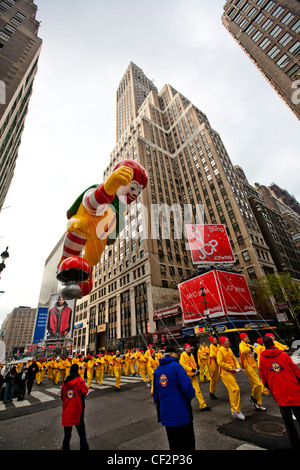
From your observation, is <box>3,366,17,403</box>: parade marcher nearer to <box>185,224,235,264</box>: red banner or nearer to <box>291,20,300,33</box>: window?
<box>185,224,235,264</box>: red banner

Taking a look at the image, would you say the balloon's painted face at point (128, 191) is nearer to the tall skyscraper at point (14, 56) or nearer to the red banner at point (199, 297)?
the tall skyscraper at point (14, 56)

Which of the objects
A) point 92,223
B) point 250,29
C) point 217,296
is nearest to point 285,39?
point 250,29

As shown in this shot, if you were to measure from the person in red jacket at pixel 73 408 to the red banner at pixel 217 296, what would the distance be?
22.4m

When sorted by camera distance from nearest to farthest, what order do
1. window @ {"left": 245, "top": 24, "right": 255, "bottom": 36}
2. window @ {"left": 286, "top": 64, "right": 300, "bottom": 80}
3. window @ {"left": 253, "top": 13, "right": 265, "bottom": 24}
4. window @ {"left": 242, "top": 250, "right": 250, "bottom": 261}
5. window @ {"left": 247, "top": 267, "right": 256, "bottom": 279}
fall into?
window @ {"left": 286, "top": 64, "right": 300, "bottom": 80} < window @ {"left": 253, "top": 13, "right": 265, "bottom": 24} < window @ {"left": 245, "top": 24, "right": 255, "bottom": 36} < window @ {"left": 247, "top": 267, "right": 256, "bottom": 279} < window @ {"left": 242, "top": 250, "right": 250, "bottom": 261}

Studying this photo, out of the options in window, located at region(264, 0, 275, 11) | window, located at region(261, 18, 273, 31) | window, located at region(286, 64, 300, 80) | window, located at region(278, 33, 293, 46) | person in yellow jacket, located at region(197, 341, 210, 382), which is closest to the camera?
person in yellow jacket, located at region(197, 341, 210, 382)

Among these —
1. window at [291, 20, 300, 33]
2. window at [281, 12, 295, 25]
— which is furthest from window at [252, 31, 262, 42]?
window at [291, 20, 300, 33]

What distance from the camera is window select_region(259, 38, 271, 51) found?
105 ft

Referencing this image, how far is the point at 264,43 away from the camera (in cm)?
3250

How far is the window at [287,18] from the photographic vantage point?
29.1m

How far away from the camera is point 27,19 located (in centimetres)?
3219

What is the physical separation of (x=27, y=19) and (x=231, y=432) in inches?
2047

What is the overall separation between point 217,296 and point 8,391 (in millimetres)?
21707

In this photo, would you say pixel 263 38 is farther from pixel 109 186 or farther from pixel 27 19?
pixel 109 186

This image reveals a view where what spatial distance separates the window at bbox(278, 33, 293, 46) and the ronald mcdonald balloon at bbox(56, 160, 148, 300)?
3999cm
